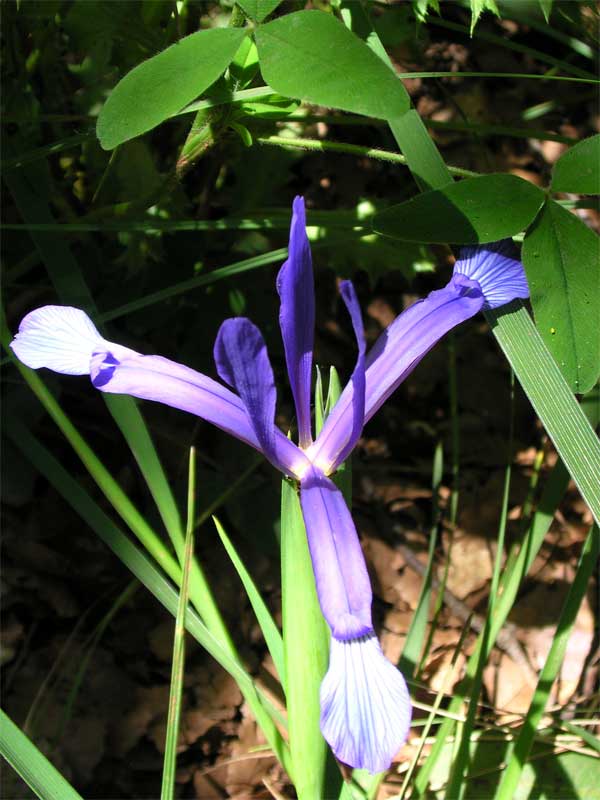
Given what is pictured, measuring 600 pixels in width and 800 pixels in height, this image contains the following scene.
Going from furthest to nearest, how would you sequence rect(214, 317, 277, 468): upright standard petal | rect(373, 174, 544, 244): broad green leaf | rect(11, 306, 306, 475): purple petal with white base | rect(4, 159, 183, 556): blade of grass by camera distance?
1. rect(4, 159, 183, 556): blade of grass
2. rect(373, 174, 544, 244): broad green leaf
3. rect(11, 306, 306, 475): purple petal with white base
4. rect(214, 317, 277, 468): upright standard petal

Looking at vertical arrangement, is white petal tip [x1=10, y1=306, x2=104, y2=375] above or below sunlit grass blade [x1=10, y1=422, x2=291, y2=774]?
above

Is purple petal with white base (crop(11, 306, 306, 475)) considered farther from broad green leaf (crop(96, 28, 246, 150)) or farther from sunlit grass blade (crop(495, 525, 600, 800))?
sunlit grass blade (crop(495, 525, 600, 800))

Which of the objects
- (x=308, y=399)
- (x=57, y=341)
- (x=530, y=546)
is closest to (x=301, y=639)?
(x=308, y=399)

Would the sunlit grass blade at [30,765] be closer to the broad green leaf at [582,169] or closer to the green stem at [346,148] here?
the green stem at [346,148]

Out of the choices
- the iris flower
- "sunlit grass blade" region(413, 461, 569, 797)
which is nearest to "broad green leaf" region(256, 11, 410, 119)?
the iris flower

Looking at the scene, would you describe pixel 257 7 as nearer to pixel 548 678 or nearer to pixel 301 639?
pixel 301 639
